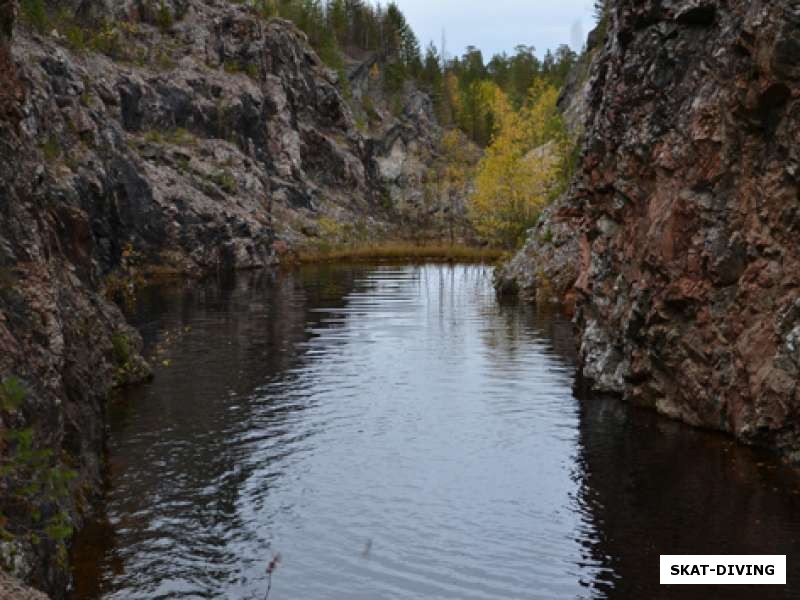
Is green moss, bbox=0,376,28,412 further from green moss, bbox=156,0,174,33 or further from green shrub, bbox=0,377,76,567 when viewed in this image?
green moss, bbox=156,0,174,33

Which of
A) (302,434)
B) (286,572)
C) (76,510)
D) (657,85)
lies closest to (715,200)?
(657,85)

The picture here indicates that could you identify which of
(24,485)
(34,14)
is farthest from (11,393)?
(34,14)

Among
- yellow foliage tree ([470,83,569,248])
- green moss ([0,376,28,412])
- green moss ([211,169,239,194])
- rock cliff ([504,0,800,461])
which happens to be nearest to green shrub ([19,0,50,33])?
green moss ([211,169,239,194])

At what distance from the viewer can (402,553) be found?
19.8 metres

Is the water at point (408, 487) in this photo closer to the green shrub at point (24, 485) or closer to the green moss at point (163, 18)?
the green shrub at point (24, 485)

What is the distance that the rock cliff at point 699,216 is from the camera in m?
25.6

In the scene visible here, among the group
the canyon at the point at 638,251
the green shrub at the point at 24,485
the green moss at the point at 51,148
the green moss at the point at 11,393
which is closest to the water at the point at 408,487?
the canyon at the point at 638,251

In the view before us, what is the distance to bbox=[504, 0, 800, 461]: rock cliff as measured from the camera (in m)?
25.6

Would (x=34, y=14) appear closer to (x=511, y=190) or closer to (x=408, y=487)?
(x=511, y=190)

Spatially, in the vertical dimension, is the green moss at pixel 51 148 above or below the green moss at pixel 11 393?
above

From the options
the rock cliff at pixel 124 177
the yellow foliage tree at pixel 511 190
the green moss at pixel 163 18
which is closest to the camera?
the rock cliff at pixel 124 177

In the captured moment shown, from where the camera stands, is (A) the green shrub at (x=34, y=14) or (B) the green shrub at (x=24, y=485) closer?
(B) the green shrub at (x=24, y=485)

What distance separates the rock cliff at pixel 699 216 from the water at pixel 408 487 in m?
1.58

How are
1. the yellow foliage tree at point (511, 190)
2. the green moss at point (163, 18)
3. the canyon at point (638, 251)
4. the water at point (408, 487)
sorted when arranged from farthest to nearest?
the green moss at point (163, 18), the yellow foliage tree at point (511, 190), the canyon at point (638, 251), the water at point (408, 487)
